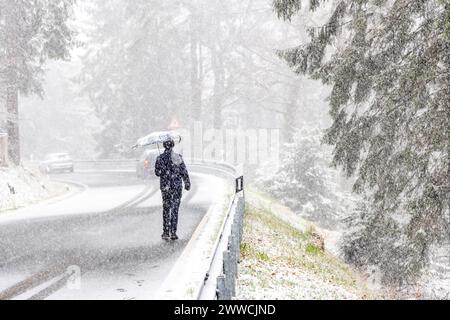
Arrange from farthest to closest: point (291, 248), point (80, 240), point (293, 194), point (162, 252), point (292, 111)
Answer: point (292, 111) → point (293, 194) → point (291, 248) → point (80, 240) → point (162, 252)

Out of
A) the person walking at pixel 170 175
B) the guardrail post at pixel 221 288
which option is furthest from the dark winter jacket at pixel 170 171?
the guardrail post at pixel 221 288

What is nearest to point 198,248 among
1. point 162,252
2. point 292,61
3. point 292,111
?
point 162,252

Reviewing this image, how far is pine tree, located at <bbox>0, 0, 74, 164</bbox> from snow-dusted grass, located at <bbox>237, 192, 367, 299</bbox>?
1342cm

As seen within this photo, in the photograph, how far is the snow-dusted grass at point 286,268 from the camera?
9.00m

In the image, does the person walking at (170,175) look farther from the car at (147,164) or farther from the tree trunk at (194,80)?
the tree trunk at (194,80)

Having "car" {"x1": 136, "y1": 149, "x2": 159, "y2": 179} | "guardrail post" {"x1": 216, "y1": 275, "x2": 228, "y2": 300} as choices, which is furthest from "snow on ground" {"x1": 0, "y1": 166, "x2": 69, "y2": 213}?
"guardrail post" {"x1": 216, "y1": 275, "x2": 228, "y2": 300}

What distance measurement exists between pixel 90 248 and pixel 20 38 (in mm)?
16762

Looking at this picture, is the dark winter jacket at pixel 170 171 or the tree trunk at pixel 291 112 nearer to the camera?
the dark winter jacket at pixel 170 171

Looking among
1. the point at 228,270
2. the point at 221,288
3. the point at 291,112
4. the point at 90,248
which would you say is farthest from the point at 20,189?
the point at 291,112

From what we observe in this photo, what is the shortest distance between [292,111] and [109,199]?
2512cm

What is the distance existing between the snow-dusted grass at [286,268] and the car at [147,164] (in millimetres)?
10800

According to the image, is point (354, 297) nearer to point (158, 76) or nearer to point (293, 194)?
point (293, 194)

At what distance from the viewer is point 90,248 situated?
35.7 feet

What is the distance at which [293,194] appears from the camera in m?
28.1
